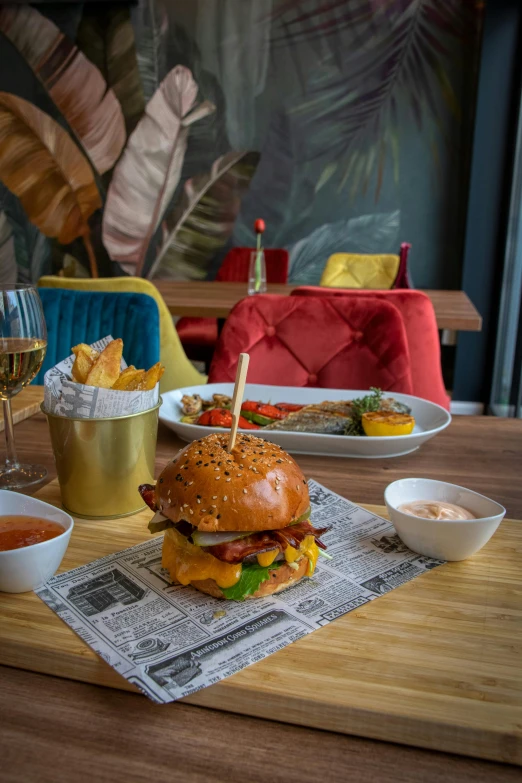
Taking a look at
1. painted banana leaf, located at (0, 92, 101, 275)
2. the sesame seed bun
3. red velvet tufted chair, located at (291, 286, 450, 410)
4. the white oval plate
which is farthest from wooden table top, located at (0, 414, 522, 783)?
painted banana leaf, located at (0, 92, 101, 275)

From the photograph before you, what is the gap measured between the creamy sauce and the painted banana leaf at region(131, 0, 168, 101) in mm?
5435

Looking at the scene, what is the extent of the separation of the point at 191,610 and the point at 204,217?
5.24 m

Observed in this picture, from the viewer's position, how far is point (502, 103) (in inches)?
185

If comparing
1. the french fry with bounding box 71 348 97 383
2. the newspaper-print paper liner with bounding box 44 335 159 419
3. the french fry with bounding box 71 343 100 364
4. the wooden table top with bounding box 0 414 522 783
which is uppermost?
the french fry with bounding box 71 343 100 364

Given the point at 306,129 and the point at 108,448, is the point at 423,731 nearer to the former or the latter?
the point at 108,448

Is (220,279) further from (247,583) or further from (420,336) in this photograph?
(247,583)

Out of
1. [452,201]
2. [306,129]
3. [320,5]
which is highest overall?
[320,5]

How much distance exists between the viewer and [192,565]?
838 mm

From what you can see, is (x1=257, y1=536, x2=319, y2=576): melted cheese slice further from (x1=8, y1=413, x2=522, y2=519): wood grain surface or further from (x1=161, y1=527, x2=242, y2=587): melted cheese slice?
(x1=8, y1=413, x2=522, y2=519): wood grain surface

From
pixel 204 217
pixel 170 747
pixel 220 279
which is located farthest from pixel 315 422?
pixel 204 217

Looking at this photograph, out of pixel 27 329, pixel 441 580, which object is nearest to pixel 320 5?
pixel 27 329

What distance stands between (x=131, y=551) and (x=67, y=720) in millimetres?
312

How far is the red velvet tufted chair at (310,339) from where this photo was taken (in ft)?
6.59

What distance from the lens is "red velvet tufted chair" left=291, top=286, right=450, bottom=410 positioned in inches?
94.6
